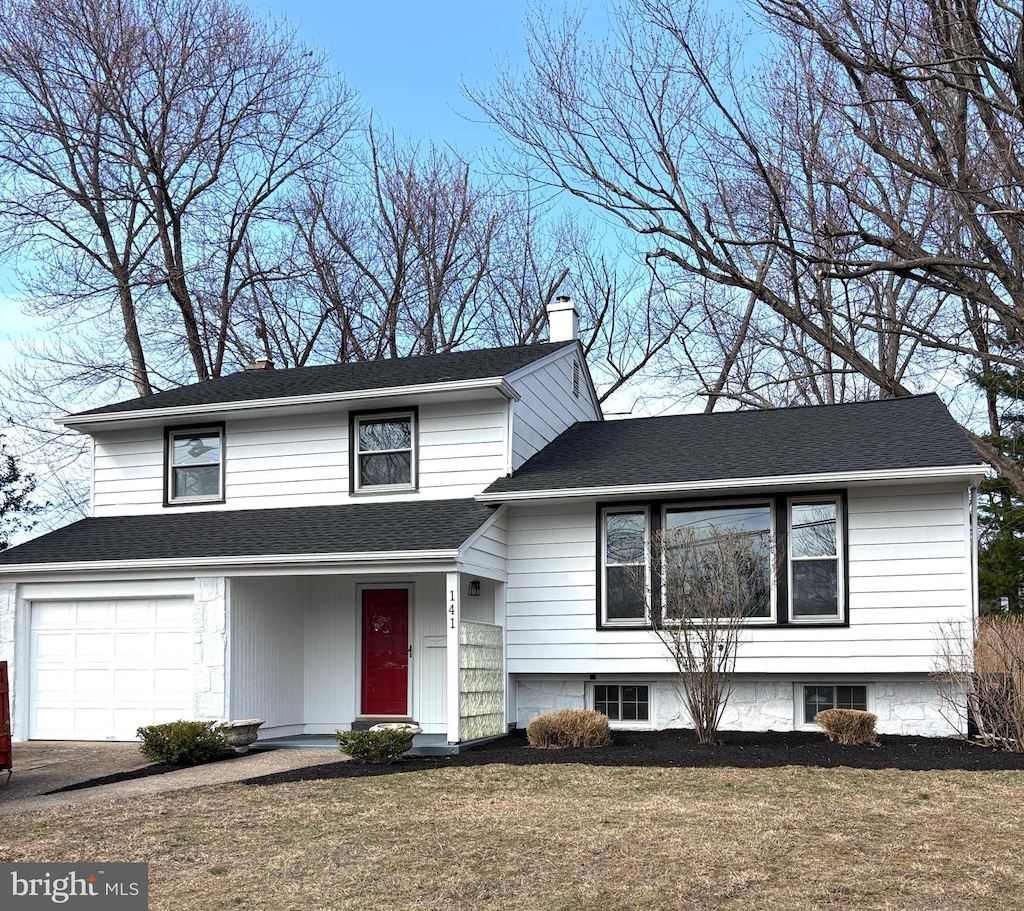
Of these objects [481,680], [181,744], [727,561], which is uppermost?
[727,561]

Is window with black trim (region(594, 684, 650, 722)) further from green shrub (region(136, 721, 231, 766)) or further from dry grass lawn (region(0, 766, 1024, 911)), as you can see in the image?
green shrub (region(136, 721, 231, 766))

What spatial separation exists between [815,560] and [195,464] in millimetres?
9912

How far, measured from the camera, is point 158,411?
18.3 m

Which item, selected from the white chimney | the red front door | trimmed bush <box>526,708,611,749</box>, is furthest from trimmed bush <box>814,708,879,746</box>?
the white chimney

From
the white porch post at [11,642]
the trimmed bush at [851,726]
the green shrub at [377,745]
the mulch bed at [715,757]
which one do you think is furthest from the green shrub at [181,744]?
the trimmed bush at [851,726]

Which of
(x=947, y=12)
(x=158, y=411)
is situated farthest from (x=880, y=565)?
(x=158, y=411)

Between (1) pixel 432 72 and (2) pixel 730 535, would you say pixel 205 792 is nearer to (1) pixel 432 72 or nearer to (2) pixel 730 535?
(2) pixel 730 535

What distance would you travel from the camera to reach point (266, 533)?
16.7 meters

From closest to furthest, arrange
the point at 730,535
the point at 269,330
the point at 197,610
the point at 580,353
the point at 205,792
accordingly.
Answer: the point at 205,792, the point at 730,535, the point at 197,610, the point at 580,353, the point at 269,330

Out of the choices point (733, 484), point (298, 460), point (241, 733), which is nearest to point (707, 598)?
point (733, 484)

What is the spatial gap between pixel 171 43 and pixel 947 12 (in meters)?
19.1

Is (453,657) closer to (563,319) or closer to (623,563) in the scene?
(623,563)

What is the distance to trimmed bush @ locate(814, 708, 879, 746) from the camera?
44.1 feet

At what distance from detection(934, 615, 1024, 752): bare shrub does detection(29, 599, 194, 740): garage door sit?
10.0 meters
